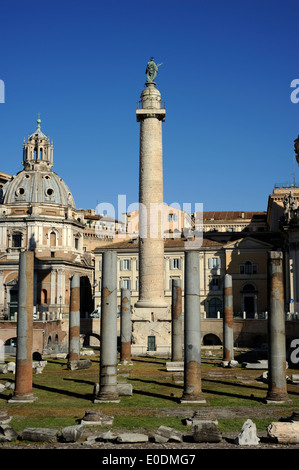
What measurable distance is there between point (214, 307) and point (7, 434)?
52.7 m

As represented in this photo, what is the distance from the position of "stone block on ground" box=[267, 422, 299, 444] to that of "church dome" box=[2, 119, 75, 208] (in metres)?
60.6

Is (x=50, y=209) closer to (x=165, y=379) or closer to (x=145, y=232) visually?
(x=145, y=232)

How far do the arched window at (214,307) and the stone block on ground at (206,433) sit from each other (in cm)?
5123

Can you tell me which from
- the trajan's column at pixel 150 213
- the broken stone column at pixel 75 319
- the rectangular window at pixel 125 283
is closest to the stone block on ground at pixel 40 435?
the broken stone column at pixel 75 319

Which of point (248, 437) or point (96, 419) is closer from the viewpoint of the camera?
point (248, 437)

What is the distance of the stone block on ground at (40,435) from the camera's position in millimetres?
16984

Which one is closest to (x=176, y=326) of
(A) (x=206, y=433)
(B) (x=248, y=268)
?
(A) (x=206, y=433)

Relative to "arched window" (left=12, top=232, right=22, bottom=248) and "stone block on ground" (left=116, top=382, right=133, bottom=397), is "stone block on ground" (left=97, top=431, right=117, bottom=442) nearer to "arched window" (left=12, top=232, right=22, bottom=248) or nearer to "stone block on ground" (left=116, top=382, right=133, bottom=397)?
"stone block on ground" (left=116, top=382, right=133, bottom=397)

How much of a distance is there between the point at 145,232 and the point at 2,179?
177ft

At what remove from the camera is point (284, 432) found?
55.7 ft

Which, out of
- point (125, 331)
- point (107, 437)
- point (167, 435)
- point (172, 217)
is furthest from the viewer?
point (172, 217)

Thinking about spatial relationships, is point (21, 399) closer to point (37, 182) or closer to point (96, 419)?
point (96, 419)

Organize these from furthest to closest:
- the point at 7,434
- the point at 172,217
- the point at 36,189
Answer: the point at 172,217 → the point at 36,189 → the point at 7,434

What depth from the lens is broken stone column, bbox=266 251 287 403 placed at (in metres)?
23.5
